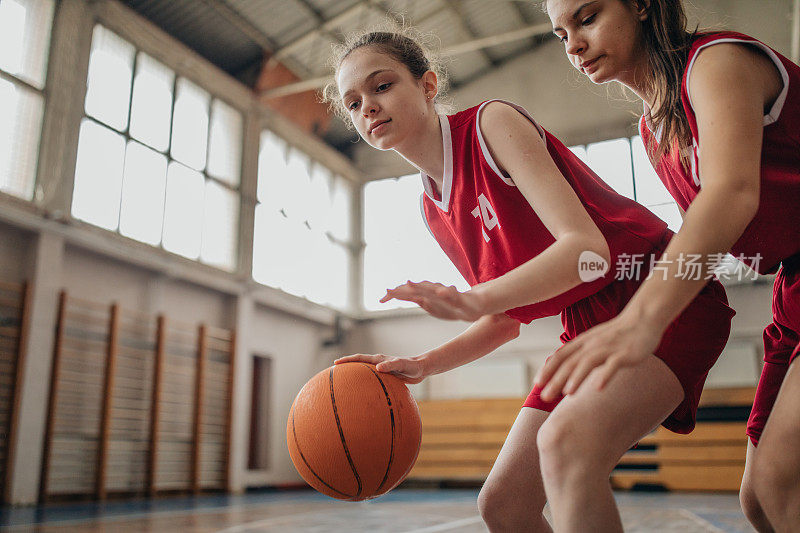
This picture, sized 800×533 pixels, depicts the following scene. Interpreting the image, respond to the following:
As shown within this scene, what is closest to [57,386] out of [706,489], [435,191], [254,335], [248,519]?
[248,519]

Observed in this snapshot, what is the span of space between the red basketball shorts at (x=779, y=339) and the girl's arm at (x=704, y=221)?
1.12 feet

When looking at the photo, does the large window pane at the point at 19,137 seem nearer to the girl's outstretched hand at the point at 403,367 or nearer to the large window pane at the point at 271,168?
the large window pane at the point at 271,168

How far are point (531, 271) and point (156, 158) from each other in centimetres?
782

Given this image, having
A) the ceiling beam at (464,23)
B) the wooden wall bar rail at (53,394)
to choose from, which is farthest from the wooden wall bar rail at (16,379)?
the ceiling beam at (464,23)

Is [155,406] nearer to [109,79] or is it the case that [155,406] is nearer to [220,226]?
[220,226]

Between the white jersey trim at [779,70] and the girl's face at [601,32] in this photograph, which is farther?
the girl's face at [601,32]

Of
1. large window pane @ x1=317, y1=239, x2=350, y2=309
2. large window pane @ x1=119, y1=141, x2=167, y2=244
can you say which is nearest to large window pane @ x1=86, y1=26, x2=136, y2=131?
large window pane @ x1=119, y1=141, x2=167, y2=244

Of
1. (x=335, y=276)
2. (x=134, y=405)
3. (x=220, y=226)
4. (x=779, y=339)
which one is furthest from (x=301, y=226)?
(x=779, y=339)

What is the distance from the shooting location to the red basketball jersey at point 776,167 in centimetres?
100

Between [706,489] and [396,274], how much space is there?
5470mm

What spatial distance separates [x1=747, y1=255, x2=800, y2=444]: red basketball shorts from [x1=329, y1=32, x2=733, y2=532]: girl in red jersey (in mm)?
101

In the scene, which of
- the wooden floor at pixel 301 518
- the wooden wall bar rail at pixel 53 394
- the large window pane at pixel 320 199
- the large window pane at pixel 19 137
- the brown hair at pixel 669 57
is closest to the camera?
the brown hair at pixel 669 57

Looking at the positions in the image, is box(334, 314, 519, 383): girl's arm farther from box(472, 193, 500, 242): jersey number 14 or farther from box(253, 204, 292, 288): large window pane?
box(253, 204, 292, 288): large window pane

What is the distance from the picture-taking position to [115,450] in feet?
23.3
